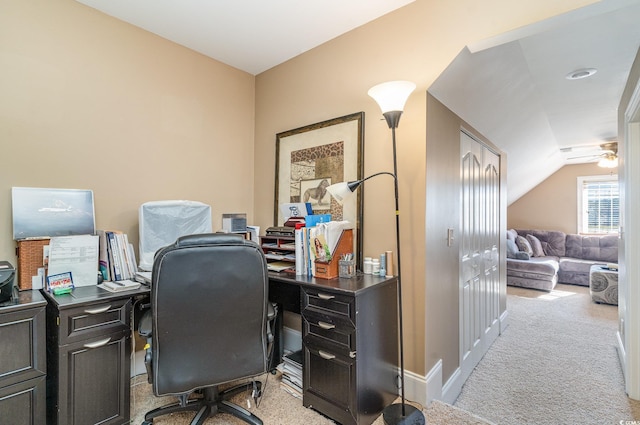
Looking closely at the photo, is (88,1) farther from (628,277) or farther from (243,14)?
(628,277)

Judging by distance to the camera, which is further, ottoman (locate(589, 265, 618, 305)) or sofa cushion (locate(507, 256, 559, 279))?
sofa cushion (locate(507, 256, 559, 279))

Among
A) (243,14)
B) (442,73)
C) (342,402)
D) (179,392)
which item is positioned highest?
(243,14)

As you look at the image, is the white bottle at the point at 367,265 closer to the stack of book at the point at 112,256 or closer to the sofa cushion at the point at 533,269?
the stack of book at the point at 112,256

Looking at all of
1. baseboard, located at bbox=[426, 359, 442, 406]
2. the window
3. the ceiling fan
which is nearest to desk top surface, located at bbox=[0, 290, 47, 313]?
baseboard, located at bbox=[426, 359, 442, 406]

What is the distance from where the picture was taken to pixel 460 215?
2463mm

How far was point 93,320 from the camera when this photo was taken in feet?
5.19

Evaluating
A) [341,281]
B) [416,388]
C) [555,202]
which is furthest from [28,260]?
[555,202]

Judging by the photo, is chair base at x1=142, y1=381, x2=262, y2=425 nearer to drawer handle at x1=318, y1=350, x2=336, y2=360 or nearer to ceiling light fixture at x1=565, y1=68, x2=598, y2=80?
drawer handle at x1=318, y1=350, x2=336, y2=360

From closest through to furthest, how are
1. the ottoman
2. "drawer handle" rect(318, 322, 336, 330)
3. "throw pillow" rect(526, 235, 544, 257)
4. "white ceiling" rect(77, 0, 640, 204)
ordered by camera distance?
"drawer handle" rect(318, 322, 336, 330) → "white ceiling" rect(77, 0, 640, 204) → the ottoman → "throw pillow" rect(526, 235, 544, 257)

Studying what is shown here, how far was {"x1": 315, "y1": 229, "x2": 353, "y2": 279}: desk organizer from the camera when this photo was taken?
6.46ft

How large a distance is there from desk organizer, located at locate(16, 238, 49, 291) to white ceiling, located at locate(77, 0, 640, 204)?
1.58 m

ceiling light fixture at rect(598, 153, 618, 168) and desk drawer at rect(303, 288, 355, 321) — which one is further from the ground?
ceiling light fixture at rect(598, 153, 618, 168)

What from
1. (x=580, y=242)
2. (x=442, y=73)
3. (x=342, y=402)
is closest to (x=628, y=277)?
(x=442, y=73)

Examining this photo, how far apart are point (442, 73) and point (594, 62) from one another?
1380mm
